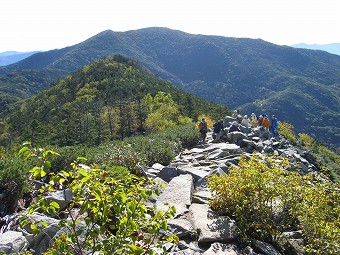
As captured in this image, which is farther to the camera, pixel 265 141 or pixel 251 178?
pixel 265 141

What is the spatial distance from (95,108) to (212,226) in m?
55.3

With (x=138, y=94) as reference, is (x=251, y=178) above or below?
above

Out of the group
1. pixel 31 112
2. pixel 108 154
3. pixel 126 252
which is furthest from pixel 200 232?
pixel 31 112

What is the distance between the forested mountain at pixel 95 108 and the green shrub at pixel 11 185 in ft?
106

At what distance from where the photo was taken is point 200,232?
274 inches

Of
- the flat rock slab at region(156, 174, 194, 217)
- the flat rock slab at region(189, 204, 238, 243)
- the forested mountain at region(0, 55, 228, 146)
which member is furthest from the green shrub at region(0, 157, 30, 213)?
the forested mountain at region(0, 55, 228, 146)

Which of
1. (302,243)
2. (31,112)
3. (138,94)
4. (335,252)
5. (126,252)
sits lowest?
(31,112)

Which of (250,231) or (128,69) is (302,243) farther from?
(128,69)

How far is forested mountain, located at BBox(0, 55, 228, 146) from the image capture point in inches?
1874

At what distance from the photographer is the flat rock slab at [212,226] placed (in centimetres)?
680

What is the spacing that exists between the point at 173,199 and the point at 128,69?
8476cm

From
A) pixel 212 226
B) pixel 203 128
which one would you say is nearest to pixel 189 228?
pixel 212 226

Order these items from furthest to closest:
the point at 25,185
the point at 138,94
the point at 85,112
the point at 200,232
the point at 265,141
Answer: the point at 138,94 < the point at 85,112 < the point at 265,141 < the point at 25,185 < the point at 200,232

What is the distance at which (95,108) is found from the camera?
60125 millimetres
